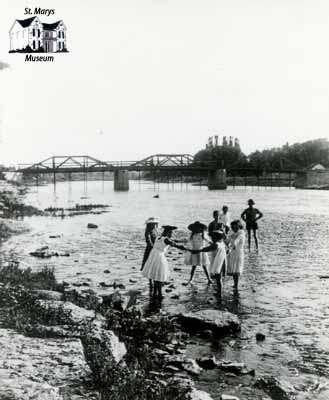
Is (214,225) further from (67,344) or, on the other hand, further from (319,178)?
(319,178)

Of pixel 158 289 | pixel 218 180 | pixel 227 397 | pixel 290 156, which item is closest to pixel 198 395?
pixel 227 397

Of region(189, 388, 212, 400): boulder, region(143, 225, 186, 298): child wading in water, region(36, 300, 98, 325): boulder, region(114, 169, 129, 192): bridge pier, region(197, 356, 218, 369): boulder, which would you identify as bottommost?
region(197, 356, 218, 369): boulder

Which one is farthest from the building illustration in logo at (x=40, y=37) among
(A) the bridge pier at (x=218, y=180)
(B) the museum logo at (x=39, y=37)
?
(A) the bridge pier at (x=218, y=180)

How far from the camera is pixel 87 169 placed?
96.3m

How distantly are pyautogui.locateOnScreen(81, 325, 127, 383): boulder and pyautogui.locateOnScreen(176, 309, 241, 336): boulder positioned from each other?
2257 millimetres

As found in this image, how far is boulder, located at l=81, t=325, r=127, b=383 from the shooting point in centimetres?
607

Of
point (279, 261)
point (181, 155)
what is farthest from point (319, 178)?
point (279, 261)

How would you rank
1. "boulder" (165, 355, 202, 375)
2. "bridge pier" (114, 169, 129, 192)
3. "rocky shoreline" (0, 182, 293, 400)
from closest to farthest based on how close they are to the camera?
"rocky shoreline" (0, 182, 293, 400) → "boulder" (165, 355, 202, 375) → "bridge pier" (114, 169, 129, 192)

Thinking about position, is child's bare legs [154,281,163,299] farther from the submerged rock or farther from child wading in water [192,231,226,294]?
the submerged rock

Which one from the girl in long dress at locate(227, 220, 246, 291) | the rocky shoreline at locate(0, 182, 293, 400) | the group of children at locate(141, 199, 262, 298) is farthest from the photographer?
the girl in long dress at locate(227, 220, 246, 291)

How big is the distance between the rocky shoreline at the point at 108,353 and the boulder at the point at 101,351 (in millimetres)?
14

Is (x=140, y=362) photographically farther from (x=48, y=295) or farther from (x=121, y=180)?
(x=121, y=180)

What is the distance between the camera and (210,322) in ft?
30.5

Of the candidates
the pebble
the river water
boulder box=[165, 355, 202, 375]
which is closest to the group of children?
the river water
